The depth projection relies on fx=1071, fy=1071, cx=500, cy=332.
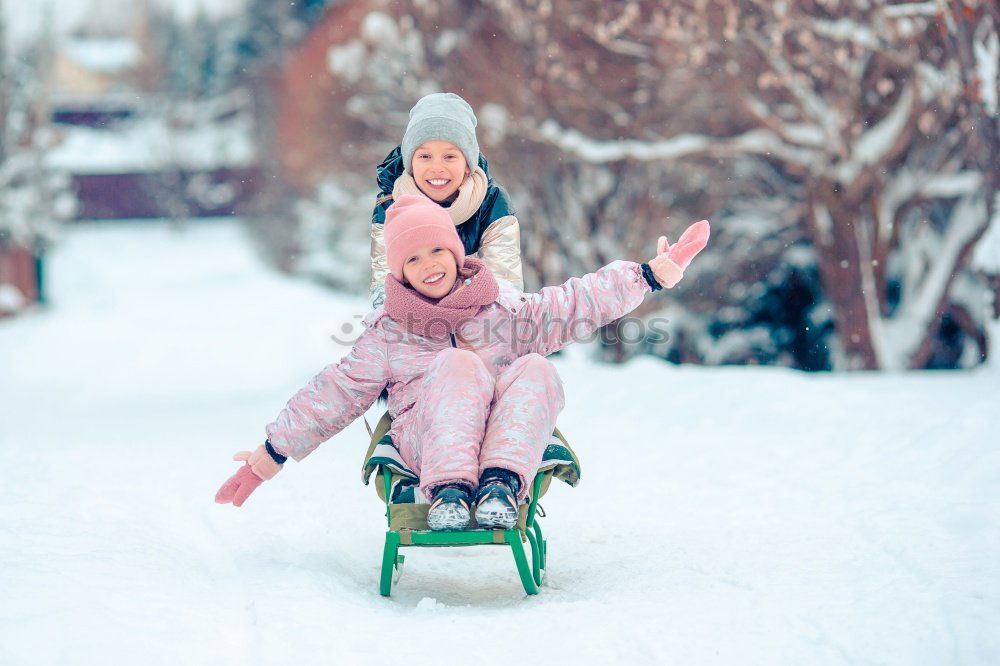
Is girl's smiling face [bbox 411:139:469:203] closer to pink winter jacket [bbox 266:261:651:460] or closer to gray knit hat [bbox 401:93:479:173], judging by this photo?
gray knit hat [bbox 401:93:479:173]

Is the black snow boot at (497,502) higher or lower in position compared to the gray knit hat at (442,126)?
lower

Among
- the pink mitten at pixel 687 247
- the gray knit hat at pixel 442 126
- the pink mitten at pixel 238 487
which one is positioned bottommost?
the pink mitten at pixel 238 487

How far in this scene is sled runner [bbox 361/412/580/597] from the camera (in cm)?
303

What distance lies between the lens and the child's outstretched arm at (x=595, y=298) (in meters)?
3.48

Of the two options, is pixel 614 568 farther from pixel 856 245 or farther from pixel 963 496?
pixel 856 245

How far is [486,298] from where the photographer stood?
3.44 m

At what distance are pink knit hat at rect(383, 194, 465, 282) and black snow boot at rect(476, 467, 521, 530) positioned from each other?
754 mm

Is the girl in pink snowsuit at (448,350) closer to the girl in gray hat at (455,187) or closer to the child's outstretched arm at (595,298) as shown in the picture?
the child's outstretched arm at (595,298)

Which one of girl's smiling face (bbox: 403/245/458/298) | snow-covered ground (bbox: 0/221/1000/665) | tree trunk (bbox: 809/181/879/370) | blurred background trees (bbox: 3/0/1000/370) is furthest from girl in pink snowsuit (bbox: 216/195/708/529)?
tree trunk (bbox: 809/181/879/370)

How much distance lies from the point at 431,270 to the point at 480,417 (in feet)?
1.71

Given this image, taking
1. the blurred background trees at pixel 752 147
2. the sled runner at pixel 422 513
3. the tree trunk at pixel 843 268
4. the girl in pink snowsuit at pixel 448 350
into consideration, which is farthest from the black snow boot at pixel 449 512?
the tree trunk at pixel 843 268

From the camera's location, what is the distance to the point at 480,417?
10.5 ft

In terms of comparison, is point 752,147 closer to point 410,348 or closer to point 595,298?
point 595,298

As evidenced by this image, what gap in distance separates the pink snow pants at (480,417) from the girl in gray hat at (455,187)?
55cm
